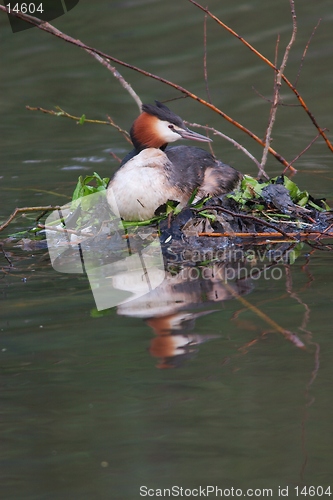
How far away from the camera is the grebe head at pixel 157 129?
17.7 ft

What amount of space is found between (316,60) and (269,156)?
6.92ft

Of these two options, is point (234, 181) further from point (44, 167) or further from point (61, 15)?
point (61, 15)

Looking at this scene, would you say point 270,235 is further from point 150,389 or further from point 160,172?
point 150,389

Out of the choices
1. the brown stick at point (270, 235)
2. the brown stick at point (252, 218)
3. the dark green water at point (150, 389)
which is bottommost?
the brown stick at point (270, 235)

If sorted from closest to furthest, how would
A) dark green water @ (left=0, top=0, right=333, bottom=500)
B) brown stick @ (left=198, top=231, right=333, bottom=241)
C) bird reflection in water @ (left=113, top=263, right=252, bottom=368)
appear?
dark green water @ (left=0, top=0, right=333, bottom=500), bird reflection in water @ (left=113, top=263, right=252, bottom=368), brown stick @ (left=198, top=231, right=333, bottom=241)

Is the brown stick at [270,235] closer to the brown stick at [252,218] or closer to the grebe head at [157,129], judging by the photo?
the brown stick at [252,218]

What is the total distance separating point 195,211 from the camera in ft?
16.6

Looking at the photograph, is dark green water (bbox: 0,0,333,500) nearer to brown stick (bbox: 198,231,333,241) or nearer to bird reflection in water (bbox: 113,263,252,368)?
bird reflection in water (bbox: 113,263,252,368)

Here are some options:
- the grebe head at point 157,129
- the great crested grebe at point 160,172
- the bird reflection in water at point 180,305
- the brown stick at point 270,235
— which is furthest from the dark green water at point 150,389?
the grebe head at point 157,129

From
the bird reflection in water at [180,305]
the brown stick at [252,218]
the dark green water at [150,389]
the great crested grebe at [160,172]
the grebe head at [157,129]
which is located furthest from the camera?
the grebe head at [157,129]

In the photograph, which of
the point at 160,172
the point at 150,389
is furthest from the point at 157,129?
the point at 150,389

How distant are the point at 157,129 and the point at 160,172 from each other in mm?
351

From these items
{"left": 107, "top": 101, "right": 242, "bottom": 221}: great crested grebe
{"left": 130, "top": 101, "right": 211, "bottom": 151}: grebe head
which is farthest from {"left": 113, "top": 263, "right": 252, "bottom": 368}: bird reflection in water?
{"left": 130, "top": 101, "right": 211, "bottom": 151}: grebe head

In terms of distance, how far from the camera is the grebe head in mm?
5410
